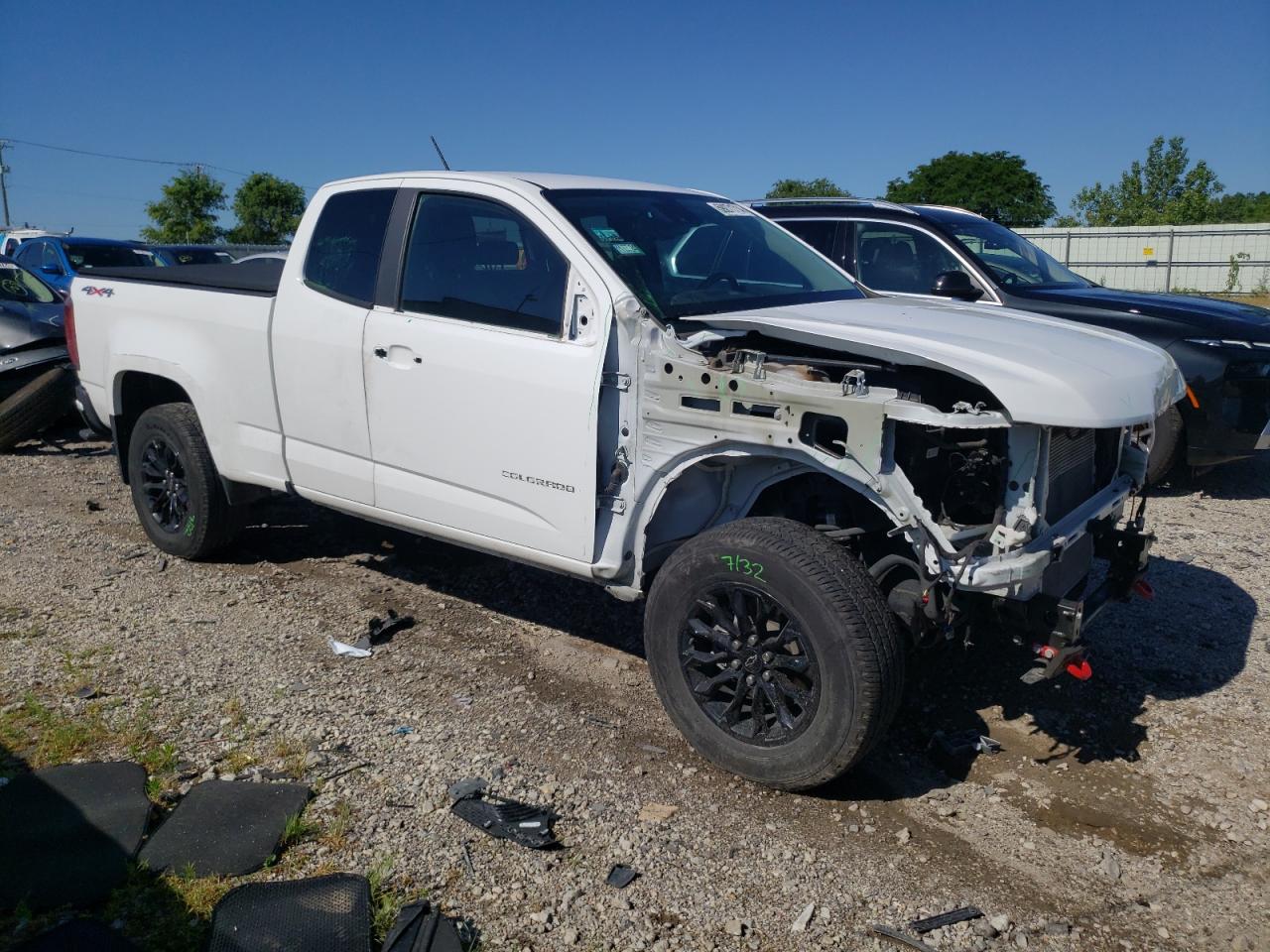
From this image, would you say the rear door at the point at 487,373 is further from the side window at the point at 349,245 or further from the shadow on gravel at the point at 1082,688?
the shadow on gravel at the point at 1082,688

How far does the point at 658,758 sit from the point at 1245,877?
6.34 ft

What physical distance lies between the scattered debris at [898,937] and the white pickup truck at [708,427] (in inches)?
22.4

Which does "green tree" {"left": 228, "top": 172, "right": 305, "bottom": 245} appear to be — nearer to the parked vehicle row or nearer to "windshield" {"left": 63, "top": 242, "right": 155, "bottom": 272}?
"windshield" {"left": 63, "top": 242, "right": 155, "bottom": 272}

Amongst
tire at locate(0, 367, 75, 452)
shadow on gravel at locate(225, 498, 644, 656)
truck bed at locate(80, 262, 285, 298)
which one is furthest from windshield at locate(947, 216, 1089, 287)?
tire at locate(0, 367, 75, 452)

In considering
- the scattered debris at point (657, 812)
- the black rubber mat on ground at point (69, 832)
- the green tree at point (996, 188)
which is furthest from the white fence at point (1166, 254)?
the black rubber mat on ground at point (69, 832)

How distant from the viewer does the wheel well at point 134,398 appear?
19.3 feet

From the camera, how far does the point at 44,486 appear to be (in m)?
7.84

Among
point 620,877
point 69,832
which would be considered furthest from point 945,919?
point 69,832

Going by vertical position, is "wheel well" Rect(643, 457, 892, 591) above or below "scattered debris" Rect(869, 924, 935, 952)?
above

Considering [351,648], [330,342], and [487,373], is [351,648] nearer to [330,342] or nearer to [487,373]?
[330,342]

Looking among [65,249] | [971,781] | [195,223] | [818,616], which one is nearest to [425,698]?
[818,616]

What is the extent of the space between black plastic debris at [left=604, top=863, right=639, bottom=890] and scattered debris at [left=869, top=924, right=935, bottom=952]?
71 cm

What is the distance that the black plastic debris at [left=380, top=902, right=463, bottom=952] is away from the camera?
9.07ft

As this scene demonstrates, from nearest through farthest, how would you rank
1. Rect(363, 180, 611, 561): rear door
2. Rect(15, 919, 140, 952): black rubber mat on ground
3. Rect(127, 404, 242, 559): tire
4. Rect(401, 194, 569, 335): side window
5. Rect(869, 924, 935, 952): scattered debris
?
1. Rect(15, 919, 140, 952): black rubber mat on ground
2. Rect(869, 924, 935, 952): scattered debris
3. Rect(363, 180, 611, 561): rear door
4. Rect(401, 194, 569, 335): side window
5. Rect(127, 404, 242, 559): tire
